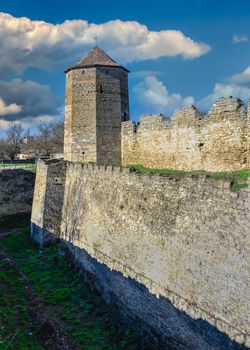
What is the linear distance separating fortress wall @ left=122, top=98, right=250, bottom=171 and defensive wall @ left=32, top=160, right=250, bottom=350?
8.21 feet

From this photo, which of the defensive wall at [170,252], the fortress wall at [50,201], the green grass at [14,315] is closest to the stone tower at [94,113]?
the fortress wall at [50,201]

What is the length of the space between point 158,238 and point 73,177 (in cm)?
822

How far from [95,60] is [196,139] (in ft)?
26.6

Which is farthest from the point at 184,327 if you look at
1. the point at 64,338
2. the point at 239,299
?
the point at 64,338

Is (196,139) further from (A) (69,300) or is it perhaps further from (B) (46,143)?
(B) (46,143)

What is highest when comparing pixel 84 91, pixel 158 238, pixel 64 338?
pixel 84 91

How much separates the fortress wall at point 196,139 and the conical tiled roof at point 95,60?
11.6ft

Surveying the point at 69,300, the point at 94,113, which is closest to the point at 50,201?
the point at 94,113

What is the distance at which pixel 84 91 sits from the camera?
818 inches

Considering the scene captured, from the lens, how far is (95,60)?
21.1 meters

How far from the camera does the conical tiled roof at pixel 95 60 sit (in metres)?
20.9

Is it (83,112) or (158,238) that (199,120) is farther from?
(83,112)

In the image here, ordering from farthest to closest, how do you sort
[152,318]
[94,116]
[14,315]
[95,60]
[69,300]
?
1. [95,60]
2. [94,116]
3. [69,300]
4. [14,315]
5. [152,318]

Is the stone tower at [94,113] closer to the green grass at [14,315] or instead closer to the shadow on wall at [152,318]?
the shadow on wall at [152,318]
